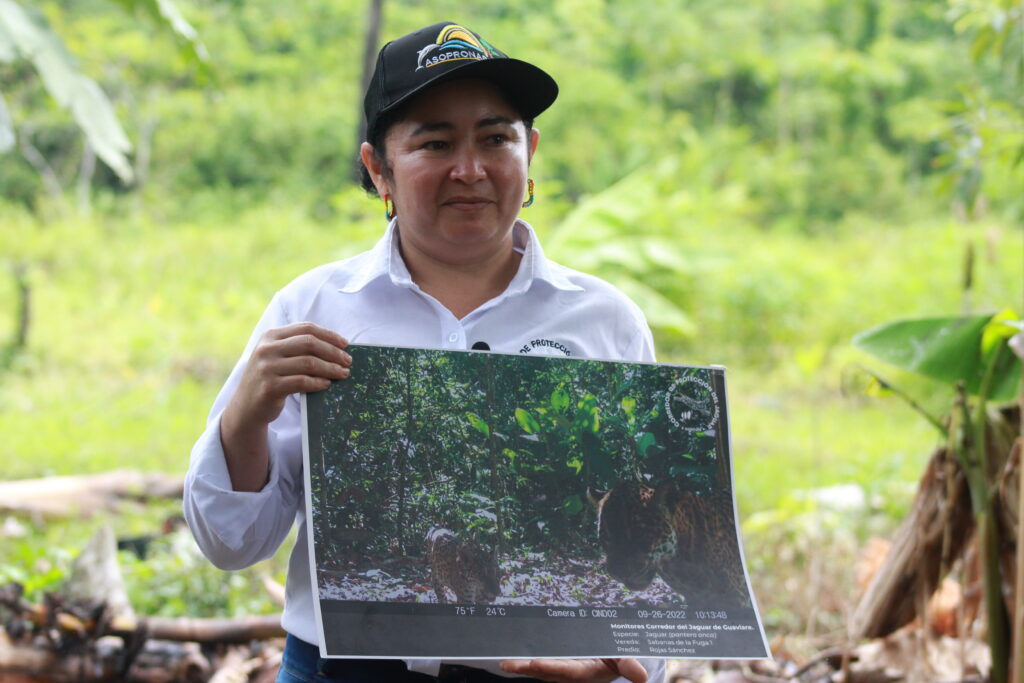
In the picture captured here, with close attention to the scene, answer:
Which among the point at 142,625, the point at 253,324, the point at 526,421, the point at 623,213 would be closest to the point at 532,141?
the point at 526,421

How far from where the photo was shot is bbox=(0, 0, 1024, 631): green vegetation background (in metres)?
5.16

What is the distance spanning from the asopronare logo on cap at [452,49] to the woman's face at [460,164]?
0.03 m

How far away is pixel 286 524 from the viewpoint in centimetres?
134

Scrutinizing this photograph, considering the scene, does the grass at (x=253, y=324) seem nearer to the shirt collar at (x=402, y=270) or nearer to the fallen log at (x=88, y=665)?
the fallen log at (x=88, y=665)

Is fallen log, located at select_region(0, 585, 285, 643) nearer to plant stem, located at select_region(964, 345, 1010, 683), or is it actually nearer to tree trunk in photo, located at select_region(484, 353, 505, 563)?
tree trunk in photo, located at select_region(484, 353, 505, 563)

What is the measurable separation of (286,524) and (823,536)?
3.12 m

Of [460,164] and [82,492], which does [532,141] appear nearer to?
[460,164]

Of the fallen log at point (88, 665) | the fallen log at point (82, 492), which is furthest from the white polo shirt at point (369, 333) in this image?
the fallen log at point (82, 492)

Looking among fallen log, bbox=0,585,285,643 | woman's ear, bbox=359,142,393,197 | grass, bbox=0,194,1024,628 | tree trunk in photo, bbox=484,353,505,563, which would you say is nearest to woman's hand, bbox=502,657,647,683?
tree trunk in photo, bbox=484,353,505,563

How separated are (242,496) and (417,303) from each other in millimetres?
331

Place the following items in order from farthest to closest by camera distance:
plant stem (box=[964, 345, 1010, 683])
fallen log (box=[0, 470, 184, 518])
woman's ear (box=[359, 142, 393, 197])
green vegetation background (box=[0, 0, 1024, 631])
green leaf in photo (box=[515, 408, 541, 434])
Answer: green vegetation background (box=[0, 0, 1024, 631])
fallen log (box=[0, 470, 184, 518])
plant stem (box=[964, 345, 1010, 683])
woman's ear (box=[359, 142, 393, 197])
green leaf in photo (box=[515, 408, 541, 434])

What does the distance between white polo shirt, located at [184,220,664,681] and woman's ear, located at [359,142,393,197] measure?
0.05m

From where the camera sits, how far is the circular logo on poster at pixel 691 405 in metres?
1.31

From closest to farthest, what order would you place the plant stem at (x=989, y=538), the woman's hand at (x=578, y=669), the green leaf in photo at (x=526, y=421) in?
the woman's hand at (x=578, y=669) → the green leaf in photo at (x=526, y=421) → the plant stem at (x=989, y=538)
